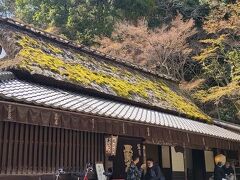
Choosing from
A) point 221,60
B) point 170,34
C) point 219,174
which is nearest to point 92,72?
point 219,174

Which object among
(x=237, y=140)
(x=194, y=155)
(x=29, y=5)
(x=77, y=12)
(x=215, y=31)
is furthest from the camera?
(x=29, y=5)

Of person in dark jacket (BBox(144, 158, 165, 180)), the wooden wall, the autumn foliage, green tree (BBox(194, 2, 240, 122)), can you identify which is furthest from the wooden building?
the autumn foliage

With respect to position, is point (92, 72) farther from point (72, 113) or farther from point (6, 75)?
point (72, 113)

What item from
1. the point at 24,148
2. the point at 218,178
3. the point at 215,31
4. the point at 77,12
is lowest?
the point at 218,178

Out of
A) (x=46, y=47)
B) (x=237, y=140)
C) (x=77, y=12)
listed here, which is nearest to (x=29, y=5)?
(x=77, y=12)

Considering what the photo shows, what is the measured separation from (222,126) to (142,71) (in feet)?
15.4

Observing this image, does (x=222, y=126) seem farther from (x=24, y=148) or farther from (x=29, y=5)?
(x=29, y=5)

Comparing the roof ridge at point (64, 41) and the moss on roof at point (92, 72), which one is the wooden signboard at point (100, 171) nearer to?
the moss on roof at point (92, 72)

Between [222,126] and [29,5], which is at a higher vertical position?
[29,5]

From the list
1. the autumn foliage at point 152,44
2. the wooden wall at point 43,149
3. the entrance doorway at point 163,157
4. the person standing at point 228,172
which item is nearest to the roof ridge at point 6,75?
the wooden wall at point 43,149

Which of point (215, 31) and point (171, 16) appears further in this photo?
point (171, 16)

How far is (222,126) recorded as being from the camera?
16734 mm

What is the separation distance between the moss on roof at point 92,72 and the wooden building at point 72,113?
44mm

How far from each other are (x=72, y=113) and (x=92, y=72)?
16.0ft
